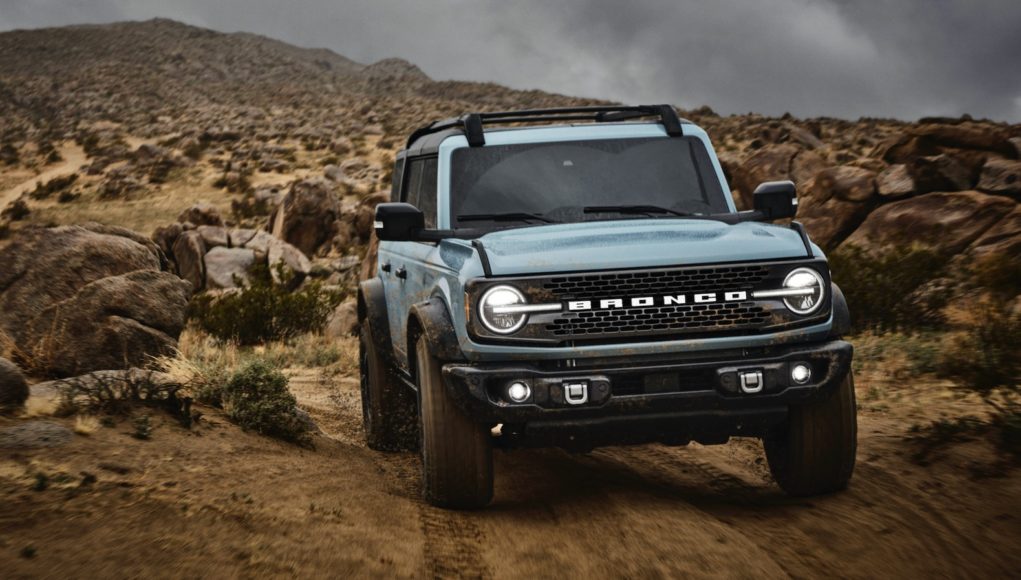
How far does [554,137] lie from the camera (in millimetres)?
6059

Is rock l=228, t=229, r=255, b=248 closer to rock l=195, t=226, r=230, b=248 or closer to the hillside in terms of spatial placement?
rock l=195, t=226, r=230, b=248

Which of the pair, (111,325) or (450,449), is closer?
(450,449)

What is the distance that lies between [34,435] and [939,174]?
13.2m

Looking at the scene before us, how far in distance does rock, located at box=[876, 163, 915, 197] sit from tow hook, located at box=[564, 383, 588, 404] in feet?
39.3

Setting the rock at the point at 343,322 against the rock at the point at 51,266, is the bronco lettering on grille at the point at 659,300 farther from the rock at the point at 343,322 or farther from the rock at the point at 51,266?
the rock at the point at 343,322

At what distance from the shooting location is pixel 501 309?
4508mm

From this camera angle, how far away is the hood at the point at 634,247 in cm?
454

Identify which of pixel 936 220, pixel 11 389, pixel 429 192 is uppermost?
pixel 429 192

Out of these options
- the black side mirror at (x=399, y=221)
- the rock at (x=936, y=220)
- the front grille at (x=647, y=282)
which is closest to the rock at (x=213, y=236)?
the rock at (x=936, y=220)

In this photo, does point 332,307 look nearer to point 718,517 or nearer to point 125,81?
point 718,517

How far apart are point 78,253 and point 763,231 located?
7.34m

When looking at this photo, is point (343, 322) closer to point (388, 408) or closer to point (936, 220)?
point (388, 408)

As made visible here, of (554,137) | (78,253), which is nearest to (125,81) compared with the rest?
(78,253)

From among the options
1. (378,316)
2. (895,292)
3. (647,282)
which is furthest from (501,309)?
(895,292)
